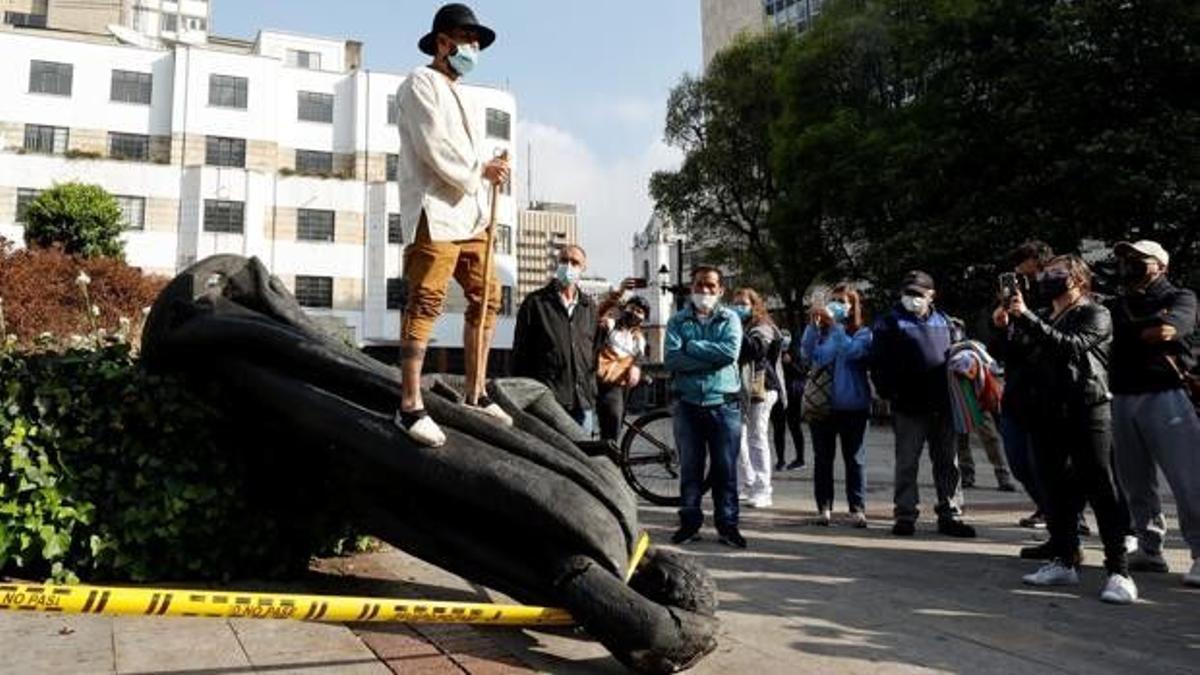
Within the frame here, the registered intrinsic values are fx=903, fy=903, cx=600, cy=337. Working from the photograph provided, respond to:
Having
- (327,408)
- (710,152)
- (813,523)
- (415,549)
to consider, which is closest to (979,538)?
(813,523)

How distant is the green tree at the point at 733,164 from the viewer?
32938 millimetres

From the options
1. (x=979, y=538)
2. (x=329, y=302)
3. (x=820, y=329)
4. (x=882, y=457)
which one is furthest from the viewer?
(x=329, y=302)

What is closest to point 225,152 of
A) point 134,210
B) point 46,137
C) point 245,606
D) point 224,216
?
point 224,216

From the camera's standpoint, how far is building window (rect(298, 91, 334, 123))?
42.5 meters

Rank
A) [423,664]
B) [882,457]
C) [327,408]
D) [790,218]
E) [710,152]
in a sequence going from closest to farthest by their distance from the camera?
[423,664] < [327,408] < [882,457] < [790,218] < [710,152]

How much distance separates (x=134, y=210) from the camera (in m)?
38.5

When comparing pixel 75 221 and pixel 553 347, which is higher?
pixel 75 221

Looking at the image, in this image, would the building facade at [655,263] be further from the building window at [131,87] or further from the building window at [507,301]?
the building window at [131,87]

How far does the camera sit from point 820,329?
7957 mm

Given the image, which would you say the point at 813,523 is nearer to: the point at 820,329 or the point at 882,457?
the point at 820,329

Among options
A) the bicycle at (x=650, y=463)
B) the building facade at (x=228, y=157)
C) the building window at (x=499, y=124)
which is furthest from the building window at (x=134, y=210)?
the bicycle at (x=650, y=463)

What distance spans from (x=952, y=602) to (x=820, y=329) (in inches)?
143

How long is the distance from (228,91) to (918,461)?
41.0 meters

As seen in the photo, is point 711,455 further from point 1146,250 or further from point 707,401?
point 1146,250
